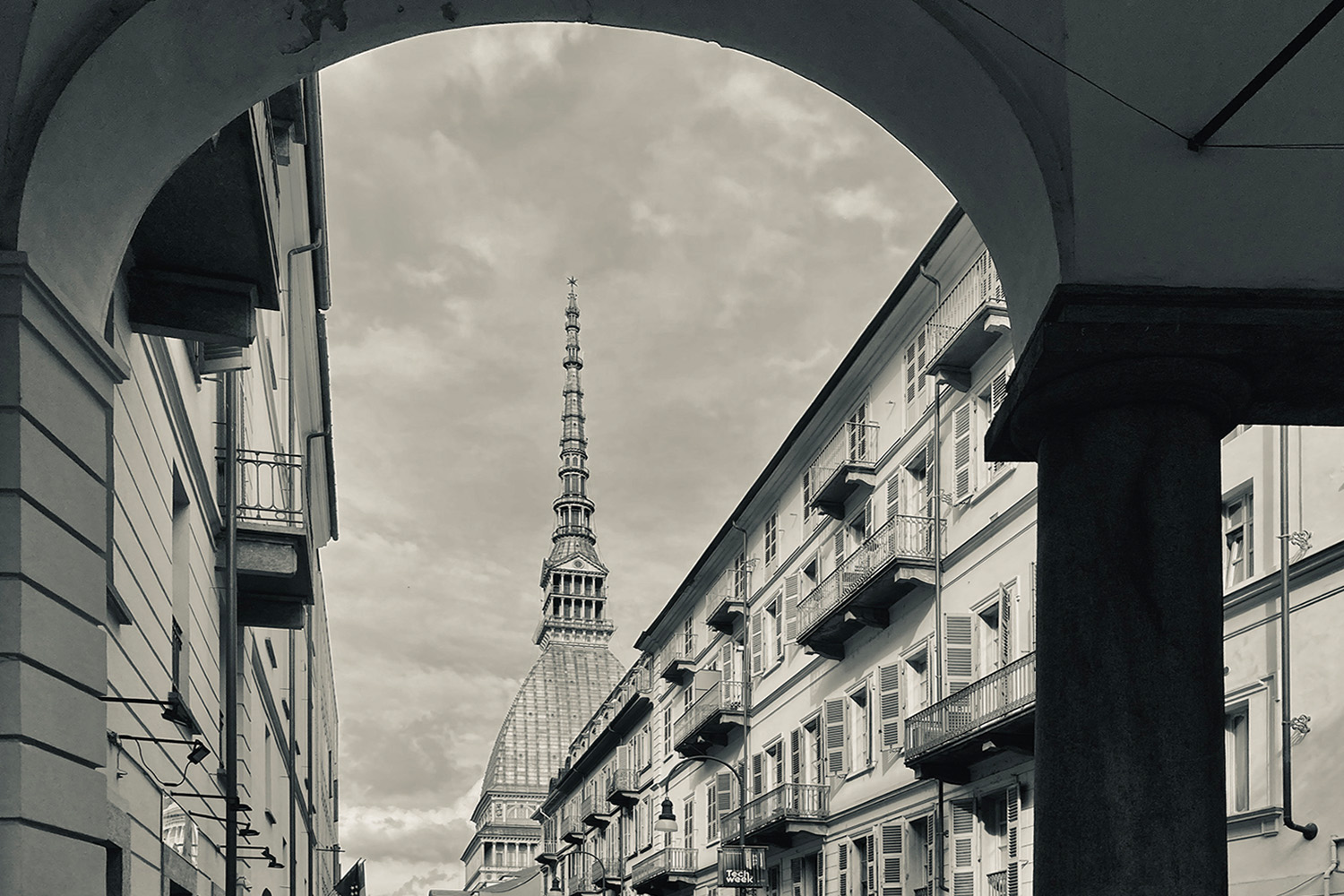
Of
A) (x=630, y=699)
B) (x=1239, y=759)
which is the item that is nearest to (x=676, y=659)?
(x=630, y=699)

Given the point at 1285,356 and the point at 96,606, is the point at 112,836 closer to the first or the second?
the point at 96,606

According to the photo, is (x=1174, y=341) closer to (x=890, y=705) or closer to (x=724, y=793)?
(x=890, y=705)

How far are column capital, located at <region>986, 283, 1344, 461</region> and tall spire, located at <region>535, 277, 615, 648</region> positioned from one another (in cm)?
12732

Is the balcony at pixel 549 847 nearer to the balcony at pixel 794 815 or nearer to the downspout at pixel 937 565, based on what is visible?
the balcony at pixel 794 815

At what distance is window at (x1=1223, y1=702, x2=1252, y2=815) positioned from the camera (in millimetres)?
16875

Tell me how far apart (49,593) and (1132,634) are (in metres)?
4.41

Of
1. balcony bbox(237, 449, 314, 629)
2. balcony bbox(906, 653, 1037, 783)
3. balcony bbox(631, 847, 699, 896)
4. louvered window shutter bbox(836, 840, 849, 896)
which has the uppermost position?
balcony bbox(237, 449, 314, 629)

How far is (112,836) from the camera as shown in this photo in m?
9.23

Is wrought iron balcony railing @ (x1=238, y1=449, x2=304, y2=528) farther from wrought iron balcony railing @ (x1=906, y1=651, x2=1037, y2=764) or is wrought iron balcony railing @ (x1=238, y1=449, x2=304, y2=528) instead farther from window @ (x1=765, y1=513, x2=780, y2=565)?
window @ (x1=765, y1=513, x2=780, y2=565)

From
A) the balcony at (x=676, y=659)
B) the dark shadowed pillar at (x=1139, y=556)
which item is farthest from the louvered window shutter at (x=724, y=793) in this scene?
the dark shadowed pillar at (x=1139, y=556)

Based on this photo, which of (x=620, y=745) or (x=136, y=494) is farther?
(x=620, y=745)

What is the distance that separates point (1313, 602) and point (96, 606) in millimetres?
13436

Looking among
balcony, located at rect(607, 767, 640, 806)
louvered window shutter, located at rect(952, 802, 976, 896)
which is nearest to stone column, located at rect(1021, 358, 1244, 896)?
louvered window shutter, located at rect(952, 802, 976, 896)

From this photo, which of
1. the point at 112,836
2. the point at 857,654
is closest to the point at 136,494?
the point at 112,836
